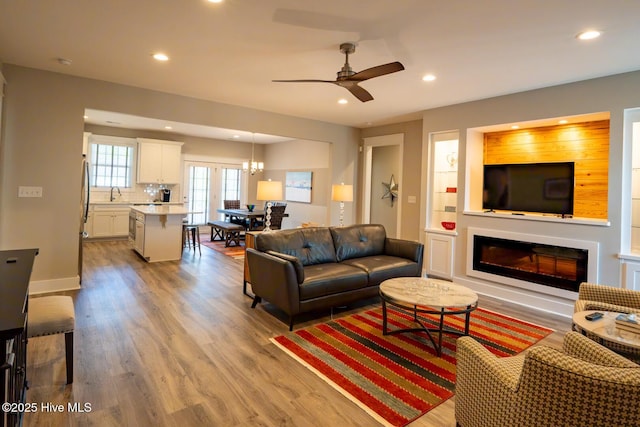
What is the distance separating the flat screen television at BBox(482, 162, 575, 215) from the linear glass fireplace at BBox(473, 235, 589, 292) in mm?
503

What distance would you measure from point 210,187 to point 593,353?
9.84 metres

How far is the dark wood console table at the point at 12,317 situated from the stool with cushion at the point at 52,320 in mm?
208

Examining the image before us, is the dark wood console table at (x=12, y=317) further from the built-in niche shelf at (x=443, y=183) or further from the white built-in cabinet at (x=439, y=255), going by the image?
the built-in niche shelf at (x=443, y=183)

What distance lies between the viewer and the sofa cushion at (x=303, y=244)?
392 centimetres

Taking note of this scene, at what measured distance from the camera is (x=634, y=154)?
3713 mm

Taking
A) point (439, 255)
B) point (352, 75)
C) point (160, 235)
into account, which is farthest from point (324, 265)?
point (160, 235)

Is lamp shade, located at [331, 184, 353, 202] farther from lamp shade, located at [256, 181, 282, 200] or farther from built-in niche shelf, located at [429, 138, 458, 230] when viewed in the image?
built-in niche shelf, located at [429, 138, 458, 230]

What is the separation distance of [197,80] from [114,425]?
3794mm

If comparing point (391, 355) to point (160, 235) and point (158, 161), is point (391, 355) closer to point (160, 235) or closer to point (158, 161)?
point (160, 235)

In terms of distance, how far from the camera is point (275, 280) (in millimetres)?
3455

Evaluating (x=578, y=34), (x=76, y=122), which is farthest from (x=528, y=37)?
(x=76, y=122)

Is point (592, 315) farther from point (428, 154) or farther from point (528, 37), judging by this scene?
point (428, 154)

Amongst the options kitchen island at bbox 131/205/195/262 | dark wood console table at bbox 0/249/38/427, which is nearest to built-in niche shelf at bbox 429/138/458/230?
kitchen island at bbox 131/205/195/262

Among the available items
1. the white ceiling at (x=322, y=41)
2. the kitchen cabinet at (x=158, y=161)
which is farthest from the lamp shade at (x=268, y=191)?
→ the kitchen cabinet at (x=158, y=161)
